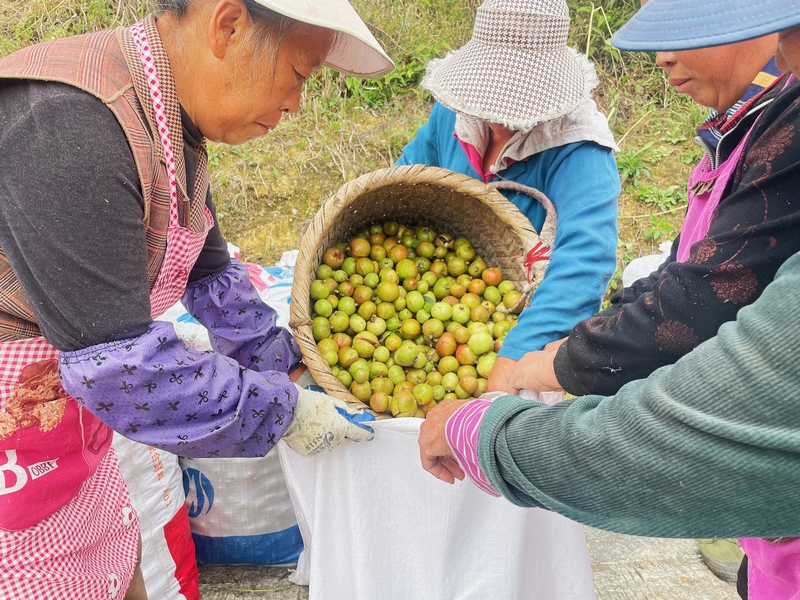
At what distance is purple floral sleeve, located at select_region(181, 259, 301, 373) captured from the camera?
193 cm

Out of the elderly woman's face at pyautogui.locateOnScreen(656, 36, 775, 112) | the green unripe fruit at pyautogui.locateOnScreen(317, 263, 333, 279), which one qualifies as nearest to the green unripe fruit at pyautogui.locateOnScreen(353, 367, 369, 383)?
the green unripe fruit at pyautogui.locateOnScreen(317, 263, 333, 279)

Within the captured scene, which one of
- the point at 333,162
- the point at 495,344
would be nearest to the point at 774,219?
the point at 495,344

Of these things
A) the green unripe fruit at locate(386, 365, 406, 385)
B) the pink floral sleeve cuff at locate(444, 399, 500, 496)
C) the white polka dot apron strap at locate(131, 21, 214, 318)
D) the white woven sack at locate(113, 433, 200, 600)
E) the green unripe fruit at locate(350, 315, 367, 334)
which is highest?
the white polka dot apron strap at locate(131, 21, 214, 318)

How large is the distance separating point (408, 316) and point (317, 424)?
0.89 meters

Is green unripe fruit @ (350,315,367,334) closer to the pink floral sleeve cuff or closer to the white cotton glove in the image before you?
the white cotton glove

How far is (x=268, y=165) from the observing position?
4.39m

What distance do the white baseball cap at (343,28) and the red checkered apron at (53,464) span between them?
36 cm

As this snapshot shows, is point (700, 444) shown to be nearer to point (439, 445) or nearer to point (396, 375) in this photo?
point (439, 445)

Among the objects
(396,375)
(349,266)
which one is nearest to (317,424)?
(396,375)

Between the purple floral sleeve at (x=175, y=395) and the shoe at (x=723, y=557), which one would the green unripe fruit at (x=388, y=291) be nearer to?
the purple floral sleeve at (x=175, y=395)

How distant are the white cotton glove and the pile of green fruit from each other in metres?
0.35

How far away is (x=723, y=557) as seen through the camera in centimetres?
258

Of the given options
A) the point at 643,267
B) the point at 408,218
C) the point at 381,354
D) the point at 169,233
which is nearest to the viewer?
the point at 169,233

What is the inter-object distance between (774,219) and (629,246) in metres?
3.40
